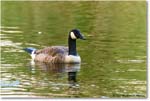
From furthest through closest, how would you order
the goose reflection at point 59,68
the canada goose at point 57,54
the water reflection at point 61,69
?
the canada goose at point 57,54, the goose reflection at point 59,68, the water reflection at point 61,69

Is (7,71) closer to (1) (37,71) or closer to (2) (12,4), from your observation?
(1) (37,71)

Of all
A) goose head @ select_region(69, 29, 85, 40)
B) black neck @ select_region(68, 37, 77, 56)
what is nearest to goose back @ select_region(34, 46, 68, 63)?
black neck @ select_region(68, 37, 77, 56)

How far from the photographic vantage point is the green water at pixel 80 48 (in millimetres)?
10703

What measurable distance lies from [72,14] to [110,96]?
616 centimetres

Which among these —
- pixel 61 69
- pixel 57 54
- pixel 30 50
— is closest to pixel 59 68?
pixel 61 69

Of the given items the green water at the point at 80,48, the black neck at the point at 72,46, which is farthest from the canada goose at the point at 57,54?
the green water at the point at 80,48

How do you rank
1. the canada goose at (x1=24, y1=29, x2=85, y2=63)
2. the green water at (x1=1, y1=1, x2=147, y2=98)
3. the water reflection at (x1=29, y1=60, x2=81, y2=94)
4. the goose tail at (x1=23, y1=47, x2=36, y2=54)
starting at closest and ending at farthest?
the green water at (x1=1, y1=1, x2=147, y2=98) < the water reflection at (x1=29, y1=60, x2=81, y2=94) < the canada goose at (x1=24, y1=29, x2=85, y2=63) < the goose tail at (x1=23, y1=47, x2=36, y2=54)

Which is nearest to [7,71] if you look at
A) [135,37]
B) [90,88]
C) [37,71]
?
[37,71]

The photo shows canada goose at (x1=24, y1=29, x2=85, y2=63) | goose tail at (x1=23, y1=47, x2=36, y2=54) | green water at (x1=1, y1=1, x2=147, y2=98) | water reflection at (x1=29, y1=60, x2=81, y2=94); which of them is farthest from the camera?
goose tail at (x1=23, y1=47, x2=36, y2=54)

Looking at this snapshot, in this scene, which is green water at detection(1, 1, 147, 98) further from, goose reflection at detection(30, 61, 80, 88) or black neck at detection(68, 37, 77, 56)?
black neck at detection(68, 37, 77, 56)

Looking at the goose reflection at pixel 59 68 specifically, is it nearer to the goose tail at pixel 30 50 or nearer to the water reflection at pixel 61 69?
the water reflection at pixel 61 69

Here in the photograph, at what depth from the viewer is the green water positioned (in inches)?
421

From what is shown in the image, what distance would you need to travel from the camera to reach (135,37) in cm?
1412

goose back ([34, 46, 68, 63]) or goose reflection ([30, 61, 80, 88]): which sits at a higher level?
goose back ([34, 46, 68, 63])
